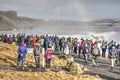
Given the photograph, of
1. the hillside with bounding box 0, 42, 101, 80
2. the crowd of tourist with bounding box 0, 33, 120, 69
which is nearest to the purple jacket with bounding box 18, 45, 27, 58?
the crowd of tourist with bounding box 0, 33, 120, 69

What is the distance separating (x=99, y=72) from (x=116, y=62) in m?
4.02

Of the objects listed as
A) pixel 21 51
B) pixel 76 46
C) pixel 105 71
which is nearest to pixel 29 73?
pixel 21 51

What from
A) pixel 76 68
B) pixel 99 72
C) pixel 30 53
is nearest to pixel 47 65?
pixel 76 68

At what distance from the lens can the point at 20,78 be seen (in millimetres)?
16812

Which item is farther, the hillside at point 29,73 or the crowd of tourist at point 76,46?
the crowd of tourist at point 76,46

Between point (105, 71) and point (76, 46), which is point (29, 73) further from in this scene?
point (76, 46)

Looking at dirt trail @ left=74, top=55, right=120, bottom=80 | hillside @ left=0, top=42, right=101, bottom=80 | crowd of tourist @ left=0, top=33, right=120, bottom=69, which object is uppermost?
crowd of tourist @ left=0, top=33, right=120, bottom=69

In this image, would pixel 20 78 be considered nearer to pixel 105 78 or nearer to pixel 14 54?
pixel 105 78

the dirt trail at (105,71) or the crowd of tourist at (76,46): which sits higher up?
the crowd of tourist at (76,46)

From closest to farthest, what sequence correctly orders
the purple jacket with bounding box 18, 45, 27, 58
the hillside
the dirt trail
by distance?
the hillside → the purple jacket with bounding box 18, 45, 27, 58 → the dirt trail

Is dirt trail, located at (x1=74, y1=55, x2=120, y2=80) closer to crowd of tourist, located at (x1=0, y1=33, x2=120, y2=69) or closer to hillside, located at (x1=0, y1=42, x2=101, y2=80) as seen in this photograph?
crowd of tourist, located at (x1=0, y1=33, x2=120, y2=69)

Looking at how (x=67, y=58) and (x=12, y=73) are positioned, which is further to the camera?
(x=67, y=58)

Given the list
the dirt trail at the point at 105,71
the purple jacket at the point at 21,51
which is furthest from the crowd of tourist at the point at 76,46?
the dirt trail at the point at 105,71

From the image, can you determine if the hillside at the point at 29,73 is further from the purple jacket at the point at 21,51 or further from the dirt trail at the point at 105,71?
the dirt trail at the point at 105,71
